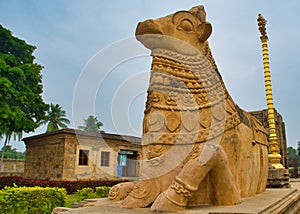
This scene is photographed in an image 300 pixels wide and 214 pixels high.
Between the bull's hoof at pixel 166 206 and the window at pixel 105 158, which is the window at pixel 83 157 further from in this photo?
the bull's hoof at pixel 166 206

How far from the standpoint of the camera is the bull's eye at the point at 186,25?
3.14 meters

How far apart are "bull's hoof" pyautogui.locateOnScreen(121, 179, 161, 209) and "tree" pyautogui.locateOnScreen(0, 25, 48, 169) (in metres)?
12.9

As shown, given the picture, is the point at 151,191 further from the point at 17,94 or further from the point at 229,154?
the point at 17,94

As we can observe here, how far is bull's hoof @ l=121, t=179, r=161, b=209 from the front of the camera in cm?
267

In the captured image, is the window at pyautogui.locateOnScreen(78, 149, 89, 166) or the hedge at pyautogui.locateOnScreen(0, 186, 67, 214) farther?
the window at pyautogui.locateOnScreen(78, 149, 89, 166)

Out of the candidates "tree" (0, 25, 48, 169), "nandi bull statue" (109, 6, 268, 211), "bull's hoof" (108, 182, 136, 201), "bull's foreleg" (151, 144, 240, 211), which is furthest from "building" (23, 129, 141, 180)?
"bull's foreleg" (151, 144, 240, 211)

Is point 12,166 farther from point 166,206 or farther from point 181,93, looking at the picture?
point 166,206

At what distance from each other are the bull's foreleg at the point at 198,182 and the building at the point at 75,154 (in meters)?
11.4

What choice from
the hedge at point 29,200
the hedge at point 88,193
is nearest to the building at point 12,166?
the hedge at point 88,193

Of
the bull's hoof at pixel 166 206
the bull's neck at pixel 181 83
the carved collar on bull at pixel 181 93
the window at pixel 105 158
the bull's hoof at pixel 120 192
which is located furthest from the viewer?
the window at pixel 105 158

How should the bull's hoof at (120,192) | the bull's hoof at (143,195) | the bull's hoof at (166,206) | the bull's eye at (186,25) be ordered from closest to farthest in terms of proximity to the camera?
the bull's hoof at (166,206)
the bull's hoof at (143,195)
the bull's eye at (186,25)
the bull's hoof at (120,192)

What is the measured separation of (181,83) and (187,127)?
502mm

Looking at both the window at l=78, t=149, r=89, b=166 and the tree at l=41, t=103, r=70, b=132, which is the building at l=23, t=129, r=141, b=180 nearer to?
the window at l=78, t=149, r=89, b=166

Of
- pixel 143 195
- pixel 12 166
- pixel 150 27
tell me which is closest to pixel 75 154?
pixel 12 166
